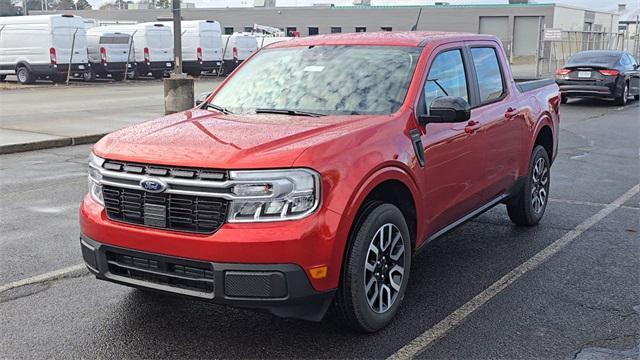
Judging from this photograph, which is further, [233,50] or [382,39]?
[233,50]

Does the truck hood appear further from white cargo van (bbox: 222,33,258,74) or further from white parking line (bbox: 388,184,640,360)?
white cargo van (bbox: 222,33,258,74)

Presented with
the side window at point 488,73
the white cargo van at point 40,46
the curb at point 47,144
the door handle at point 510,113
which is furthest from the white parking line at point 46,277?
the white cargo van at point 40,46

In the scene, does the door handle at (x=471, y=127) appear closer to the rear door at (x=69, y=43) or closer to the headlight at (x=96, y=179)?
the headlight at (x=96, y=179)

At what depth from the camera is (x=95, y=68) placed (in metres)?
30.0

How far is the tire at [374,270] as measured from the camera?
391cm

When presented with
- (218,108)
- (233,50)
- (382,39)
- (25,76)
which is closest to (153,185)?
(218,108)

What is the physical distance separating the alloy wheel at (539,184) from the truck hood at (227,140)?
2862mm

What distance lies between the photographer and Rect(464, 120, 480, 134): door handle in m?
5.14

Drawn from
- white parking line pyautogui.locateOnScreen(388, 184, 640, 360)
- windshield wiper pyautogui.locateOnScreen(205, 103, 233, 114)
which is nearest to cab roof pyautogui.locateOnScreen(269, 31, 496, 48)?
windshield wiper pyautogui.locateOnScreen(205, 103, 233, 114)

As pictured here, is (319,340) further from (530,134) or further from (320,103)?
(530,134)

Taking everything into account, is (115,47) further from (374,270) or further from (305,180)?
(305,180)

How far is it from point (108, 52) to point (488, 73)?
1046 inches

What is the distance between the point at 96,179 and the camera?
13.6ft

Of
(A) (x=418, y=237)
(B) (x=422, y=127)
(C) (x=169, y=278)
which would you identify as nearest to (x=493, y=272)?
(A) (x=418, y=237)
